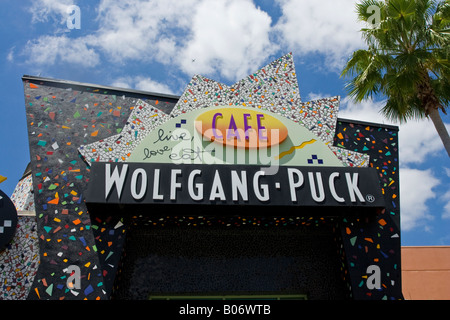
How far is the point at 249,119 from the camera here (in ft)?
36.4

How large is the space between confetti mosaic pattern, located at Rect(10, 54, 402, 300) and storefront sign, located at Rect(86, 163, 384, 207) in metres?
0.61

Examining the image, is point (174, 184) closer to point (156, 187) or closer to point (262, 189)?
point (156, 187)

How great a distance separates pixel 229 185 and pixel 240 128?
1.85 metres

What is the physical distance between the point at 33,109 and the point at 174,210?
4.49 metres

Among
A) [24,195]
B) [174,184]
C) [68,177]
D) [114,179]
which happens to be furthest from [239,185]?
[24,195]

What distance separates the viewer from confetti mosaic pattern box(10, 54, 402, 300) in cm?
934

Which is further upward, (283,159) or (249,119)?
(249,119)

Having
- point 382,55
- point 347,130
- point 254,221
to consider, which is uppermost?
point 382,55

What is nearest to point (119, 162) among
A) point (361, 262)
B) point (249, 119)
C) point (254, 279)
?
point (249, 119)

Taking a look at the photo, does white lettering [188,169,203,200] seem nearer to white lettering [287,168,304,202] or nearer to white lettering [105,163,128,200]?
white lettering [105,163,128,200]

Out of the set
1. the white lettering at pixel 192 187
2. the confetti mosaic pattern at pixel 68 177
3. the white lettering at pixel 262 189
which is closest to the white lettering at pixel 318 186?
the white lettering at pixel 262 189

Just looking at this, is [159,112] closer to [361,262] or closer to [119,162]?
[119,162]
